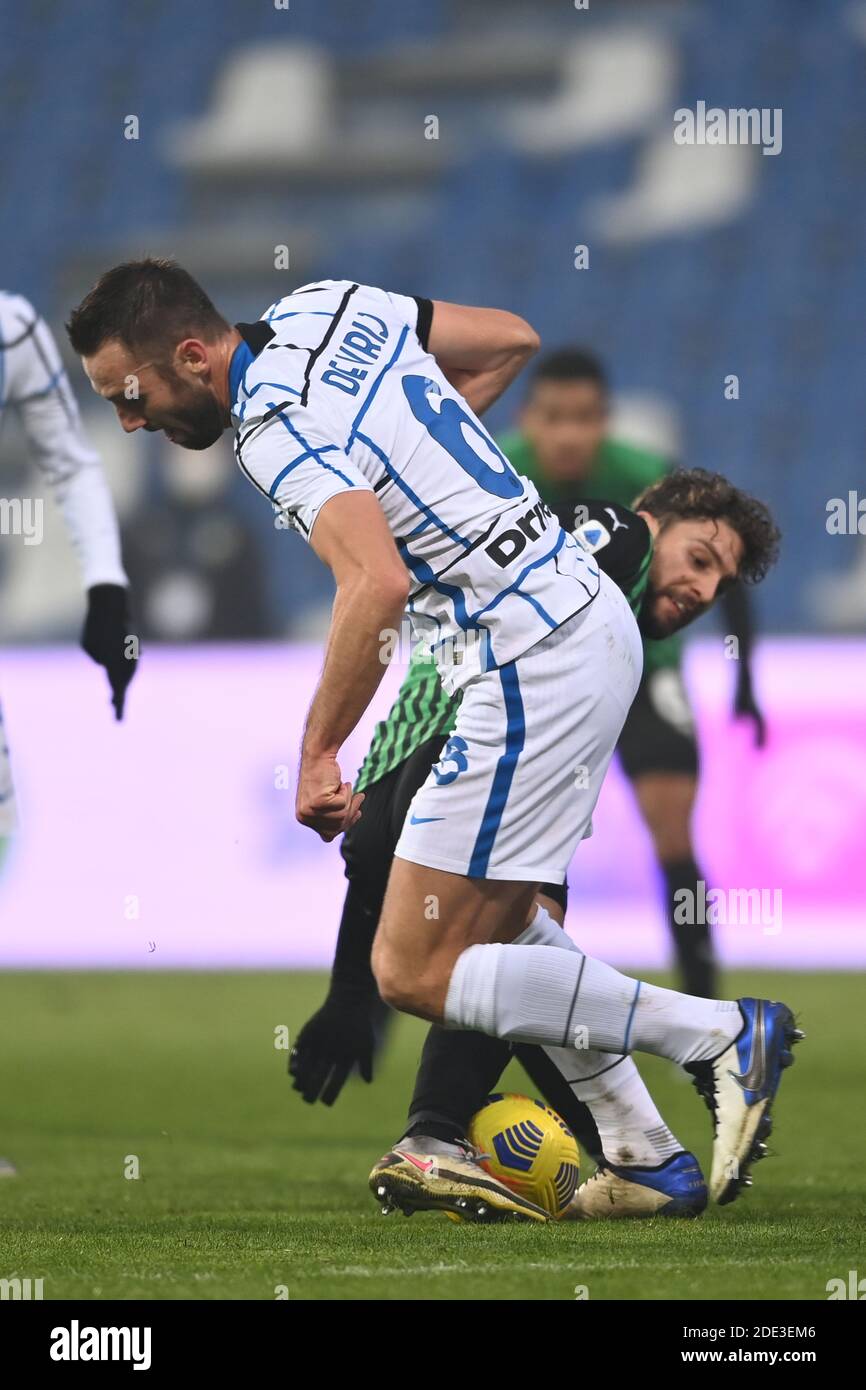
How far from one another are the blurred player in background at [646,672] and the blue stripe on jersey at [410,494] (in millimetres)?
2885

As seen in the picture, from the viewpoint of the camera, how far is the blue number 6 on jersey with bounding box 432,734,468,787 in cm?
361

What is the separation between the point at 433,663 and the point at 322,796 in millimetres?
669

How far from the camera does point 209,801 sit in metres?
9.87

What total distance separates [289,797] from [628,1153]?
6.14m

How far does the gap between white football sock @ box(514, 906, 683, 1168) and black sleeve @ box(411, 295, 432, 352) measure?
3.69ft

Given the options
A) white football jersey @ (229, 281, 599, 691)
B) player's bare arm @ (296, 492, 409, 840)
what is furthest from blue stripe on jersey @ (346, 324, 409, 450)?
player's bare arm @ (296, 492, 409, 840)

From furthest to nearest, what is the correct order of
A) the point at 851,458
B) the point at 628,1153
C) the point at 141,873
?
the point at 851,458 < the point at 141,873 < the point at 628,1153

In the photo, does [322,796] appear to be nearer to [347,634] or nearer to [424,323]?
[347,634]

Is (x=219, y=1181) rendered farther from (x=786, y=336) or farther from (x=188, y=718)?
(x=786, y=336)

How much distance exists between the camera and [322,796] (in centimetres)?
329

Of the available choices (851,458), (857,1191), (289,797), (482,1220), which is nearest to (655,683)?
(857,1191)

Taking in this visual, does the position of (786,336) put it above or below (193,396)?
above

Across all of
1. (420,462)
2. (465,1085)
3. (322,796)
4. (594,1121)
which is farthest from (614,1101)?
(420,462)

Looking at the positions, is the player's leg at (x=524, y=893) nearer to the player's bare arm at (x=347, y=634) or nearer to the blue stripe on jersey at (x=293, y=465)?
the player's bare arm at (x=347, y=634)
